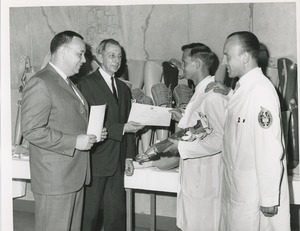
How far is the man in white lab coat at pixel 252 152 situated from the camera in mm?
1156

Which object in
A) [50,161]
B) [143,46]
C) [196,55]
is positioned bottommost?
[50,161]

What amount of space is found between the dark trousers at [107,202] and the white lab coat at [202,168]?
0.30m

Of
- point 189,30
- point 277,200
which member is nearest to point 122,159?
point 277,200

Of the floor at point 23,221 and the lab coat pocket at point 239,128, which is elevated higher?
the lab coat pocket at point 239,128

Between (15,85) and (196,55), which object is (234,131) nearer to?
(196,55)

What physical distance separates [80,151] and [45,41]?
45.4 inches

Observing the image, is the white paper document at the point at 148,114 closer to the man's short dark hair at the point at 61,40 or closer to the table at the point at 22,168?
the man's short dark hair at the point at 61,40

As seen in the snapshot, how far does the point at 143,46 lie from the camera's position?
222 cm

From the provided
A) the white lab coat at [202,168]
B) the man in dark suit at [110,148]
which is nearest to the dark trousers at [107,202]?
the man in dark suit at [110,148]

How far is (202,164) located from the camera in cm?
149

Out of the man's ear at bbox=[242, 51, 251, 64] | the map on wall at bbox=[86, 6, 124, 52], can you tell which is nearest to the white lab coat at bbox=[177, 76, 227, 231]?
the man's ear at bbox=[242, 51, 251, 64]

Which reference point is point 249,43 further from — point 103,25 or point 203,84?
point 103,25

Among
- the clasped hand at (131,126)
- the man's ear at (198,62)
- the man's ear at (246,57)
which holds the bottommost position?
the clasped hand at (131,126)

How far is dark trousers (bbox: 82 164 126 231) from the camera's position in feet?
5.21
